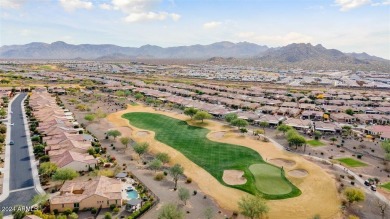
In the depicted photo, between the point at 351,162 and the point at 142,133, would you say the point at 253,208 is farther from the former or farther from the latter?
the point at 142,133

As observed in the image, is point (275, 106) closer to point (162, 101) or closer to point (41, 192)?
point (162, 101)

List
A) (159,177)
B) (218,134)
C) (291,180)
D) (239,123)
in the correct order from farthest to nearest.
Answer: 1. (239,123)
2. (218,134)
3. (291,180)
4. (159,177)

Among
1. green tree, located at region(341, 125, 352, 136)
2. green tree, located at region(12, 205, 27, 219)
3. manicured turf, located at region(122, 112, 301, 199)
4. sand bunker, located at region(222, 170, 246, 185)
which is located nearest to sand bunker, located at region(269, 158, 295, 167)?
manicured turf, located at region(122, 112, 301, 199)

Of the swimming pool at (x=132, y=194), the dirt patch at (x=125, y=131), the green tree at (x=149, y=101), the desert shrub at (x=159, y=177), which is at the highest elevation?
the green tree at (x=149, y=101)

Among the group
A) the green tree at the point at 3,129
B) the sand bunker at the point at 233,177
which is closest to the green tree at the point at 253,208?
the sand bunker at the point at 233,177

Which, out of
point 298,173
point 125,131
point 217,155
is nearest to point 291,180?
point 298,173

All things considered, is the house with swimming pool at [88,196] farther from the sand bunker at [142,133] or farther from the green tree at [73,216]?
the sand bunker at [142,133]

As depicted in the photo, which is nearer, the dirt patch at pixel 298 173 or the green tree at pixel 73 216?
the green tree at pixel 73 216
